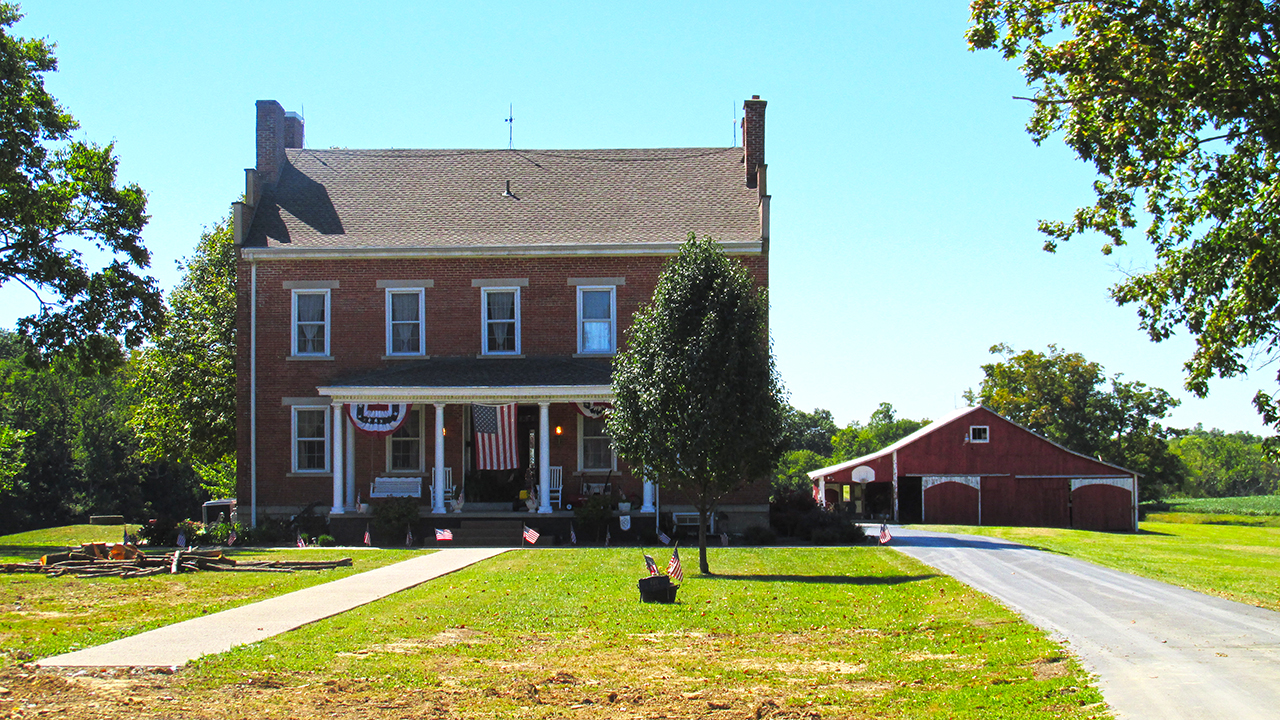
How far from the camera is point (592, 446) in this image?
29453 mm

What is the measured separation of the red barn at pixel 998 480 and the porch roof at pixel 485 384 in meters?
21.5

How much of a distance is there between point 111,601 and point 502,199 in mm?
18911

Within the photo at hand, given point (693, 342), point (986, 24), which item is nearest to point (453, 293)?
point (693, 342)

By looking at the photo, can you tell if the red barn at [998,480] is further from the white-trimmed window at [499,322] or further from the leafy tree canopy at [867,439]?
the leafy tree canopy at [867,439]

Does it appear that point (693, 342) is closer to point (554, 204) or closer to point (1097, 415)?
point (554, 204)

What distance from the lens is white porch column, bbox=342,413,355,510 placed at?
2877 cm

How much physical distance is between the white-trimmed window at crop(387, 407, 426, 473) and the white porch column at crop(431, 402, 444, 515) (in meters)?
1.94

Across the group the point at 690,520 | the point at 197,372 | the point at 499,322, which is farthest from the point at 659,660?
the point at 197,372

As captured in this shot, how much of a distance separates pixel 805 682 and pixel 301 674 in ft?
14.9

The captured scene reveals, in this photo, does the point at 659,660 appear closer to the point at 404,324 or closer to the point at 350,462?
the point at 350,462

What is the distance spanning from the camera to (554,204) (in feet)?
104

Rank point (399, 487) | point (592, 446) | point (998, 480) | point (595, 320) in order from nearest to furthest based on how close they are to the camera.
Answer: point (399, 487) → point (592, 446) → point (595, 320) → point (998, 480)

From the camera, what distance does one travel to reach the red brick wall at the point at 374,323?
97.2 ft

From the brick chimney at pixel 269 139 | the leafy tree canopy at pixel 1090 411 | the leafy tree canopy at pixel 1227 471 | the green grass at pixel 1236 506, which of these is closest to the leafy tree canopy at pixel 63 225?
the brick chimney at pixel 269 139
